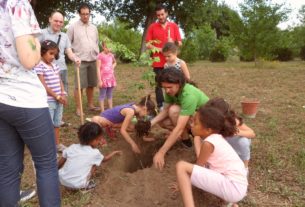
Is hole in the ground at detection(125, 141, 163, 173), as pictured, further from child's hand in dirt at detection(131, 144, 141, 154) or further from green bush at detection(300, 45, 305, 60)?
green bush at detection(300, 45, 305, 60)

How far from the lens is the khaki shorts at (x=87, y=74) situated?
620 centimetres

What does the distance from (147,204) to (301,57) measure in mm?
21157

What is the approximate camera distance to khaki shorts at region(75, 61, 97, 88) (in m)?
6.20

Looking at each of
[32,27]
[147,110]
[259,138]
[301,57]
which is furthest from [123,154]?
[301,57]

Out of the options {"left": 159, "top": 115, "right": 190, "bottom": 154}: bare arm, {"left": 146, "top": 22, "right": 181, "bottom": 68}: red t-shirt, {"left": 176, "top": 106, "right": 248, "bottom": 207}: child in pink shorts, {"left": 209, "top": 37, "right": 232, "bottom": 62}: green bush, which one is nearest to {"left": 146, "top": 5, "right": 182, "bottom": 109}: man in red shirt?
{"left": 146, "top": 22, "right": 181, "bottom": 68}: red t-shirt

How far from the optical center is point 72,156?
343cm

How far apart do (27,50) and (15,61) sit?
17 centimetres

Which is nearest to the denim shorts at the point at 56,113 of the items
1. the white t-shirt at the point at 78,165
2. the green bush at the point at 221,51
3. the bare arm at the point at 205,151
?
the white t-shirt at the point at 78,165

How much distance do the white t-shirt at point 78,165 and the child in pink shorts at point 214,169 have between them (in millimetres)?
1047

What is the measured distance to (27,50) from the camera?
6.89 ft

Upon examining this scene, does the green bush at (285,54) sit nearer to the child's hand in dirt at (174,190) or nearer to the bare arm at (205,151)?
the child's hand in dirt at (174,190)

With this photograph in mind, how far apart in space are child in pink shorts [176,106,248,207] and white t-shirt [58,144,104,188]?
1047 millimetres

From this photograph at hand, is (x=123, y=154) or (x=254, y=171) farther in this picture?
(x=123, y=154)

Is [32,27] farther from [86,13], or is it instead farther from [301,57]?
[301,57]
